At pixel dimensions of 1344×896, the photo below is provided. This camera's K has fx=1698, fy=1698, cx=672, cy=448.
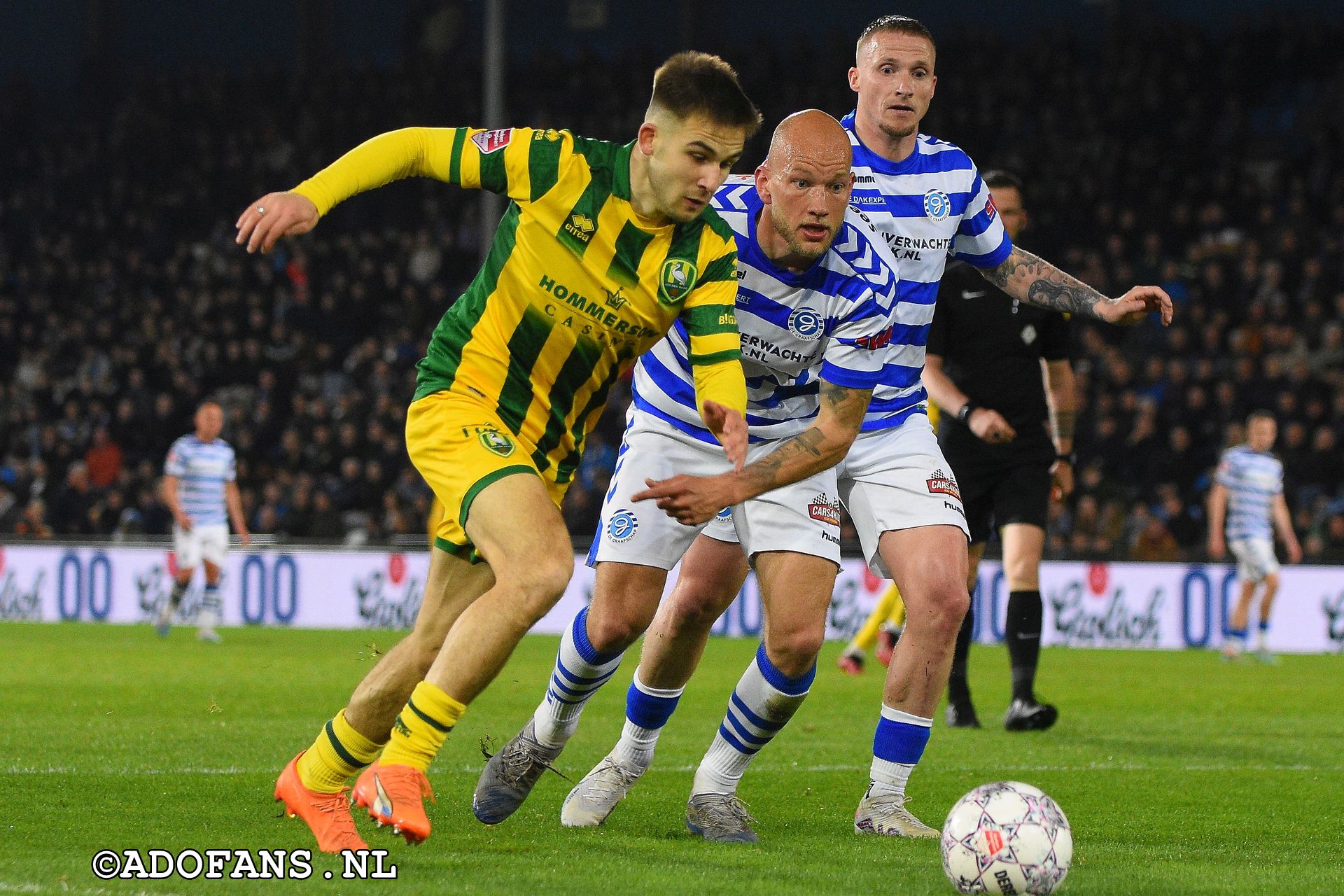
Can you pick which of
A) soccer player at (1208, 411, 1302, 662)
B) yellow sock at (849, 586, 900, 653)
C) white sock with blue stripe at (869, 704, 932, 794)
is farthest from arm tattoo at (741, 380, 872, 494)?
soccer player at (1208, 411, 1302, 662)

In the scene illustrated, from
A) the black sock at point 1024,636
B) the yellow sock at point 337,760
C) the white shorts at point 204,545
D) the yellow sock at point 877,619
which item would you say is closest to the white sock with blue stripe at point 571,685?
the yellow sock at point 337,760

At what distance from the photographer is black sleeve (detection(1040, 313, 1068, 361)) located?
812 cm

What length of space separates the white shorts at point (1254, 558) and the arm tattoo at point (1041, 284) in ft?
31.4

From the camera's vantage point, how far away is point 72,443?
22.7m

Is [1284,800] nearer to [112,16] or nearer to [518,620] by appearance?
[518,620]

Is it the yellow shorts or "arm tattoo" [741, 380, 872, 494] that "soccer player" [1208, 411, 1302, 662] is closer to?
"arm tattoo" [741, 380, 872, 494]

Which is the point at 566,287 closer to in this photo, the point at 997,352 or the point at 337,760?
the point at 337,760

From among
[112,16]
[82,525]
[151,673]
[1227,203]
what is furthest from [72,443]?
[1227,203]

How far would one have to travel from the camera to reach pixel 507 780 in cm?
501

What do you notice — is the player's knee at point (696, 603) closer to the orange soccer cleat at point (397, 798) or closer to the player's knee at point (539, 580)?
the player's knee at point (539, 580)

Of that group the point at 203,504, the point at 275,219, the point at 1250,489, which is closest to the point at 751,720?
the point at 275,219

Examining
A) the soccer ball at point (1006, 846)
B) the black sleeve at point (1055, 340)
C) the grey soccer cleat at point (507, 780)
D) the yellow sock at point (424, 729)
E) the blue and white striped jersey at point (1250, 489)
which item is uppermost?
the black sleeve at point (1055, 340)

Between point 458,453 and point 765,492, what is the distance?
2.92ft

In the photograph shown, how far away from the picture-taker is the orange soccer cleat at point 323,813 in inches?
171
